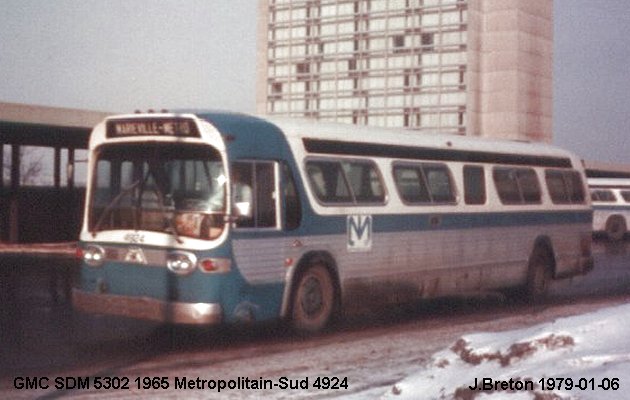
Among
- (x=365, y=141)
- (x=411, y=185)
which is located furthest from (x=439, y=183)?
(x=365, y=141)

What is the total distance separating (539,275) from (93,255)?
9.30 metres

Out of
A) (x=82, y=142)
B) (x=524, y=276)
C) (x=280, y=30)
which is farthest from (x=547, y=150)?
(x=280, y=30)

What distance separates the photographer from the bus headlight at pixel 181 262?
40.2 feet

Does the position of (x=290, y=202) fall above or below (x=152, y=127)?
below

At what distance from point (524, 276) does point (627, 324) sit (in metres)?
10.2

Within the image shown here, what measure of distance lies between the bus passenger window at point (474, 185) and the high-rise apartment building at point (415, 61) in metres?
50.1

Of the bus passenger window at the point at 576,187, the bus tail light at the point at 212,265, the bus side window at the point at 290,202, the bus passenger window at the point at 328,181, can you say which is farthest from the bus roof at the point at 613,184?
the bus tail light at the point at 212,265

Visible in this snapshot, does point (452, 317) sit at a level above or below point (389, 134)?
below

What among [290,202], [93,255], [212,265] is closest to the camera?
[212,265]

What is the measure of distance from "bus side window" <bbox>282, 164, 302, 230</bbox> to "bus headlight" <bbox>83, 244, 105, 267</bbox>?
7.49 feet

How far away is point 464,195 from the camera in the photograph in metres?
17.2

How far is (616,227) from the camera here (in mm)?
43938

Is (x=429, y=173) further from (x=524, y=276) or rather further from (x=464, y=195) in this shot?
(x=524, y=276)

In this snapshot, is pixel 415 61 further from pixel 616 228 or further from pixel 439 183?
pixel 439 183
